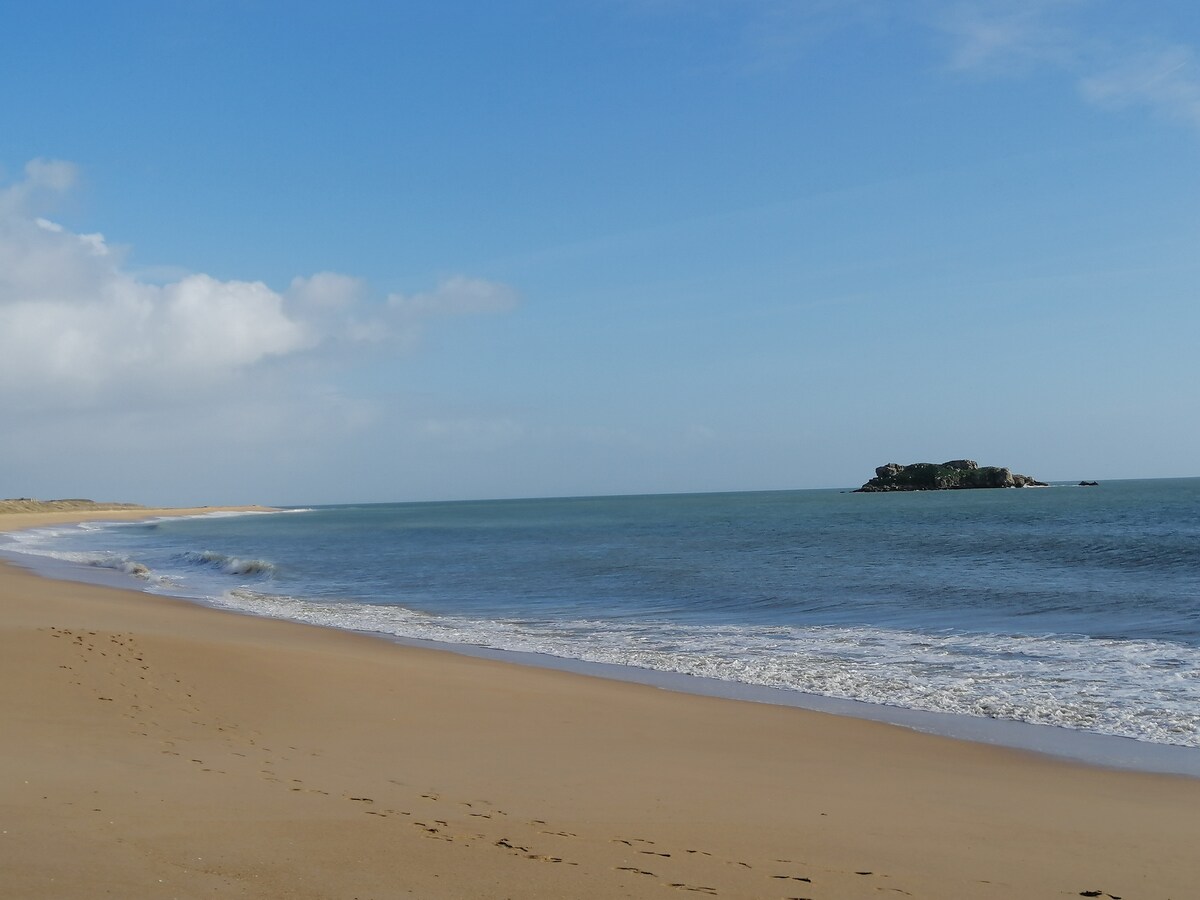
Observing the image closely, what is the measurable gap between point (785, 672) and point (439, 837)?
9.51m

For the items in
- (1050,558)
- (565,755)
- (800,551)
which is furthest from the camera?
(800,551)

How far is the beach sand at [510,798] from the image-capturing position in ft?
17.3

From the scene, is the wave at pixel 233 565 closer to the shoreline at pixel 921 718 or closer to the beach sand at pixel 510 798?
the shoreline at pixel 921 718

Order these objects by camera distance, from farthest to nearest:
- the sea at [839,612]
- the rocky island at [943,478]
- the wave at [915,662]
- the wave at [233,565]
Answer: the rocky island at [943,478], the wave at [233,565], the sea at [839,612], the wave at [915,662]

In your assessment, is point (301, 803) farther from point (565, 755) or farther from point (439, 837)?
point (565, 755)

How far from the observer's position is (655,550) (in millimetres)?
43656

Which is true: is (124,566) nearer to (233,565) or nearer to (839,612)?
(233,565)

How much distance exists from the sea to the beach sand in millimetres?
2045

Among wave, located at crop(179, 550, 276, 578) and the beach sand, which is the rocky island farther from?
the beach sand

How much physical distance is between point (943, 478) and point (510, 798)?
166740 millimetres

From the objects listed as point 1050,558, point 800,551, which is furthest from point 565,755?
point 800,551

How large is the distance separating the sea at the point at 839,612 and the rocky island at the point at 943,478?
115221 millimetres

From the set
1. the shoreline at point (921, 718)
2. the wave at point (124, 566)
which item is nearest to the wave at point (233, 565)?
the wave at point (124, 566)

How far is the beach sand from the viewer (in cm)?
527
